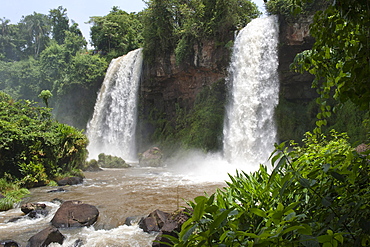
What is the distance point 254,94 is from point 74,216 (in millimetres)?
12579

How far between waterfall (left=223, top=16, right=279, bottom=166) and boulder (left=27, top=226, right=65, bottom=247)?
11.9m

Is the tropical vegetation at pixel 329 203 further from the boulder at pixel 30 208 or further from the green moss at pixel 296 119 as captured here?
the green moss at pixel 296 119

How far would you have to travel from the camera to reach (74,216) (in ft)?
22.7

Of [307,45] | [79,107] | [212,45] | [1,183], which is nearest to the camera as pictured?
[1,183]

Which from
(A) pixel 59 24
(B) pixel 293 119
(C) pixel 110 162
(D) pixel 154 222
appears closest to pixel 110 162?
(C) pixel 110 162

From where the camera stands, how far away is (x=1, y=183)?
1012 cm

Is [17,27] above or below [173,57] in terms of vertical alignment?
above

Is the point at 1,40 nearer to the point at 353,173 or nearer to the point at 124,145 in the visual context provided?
the point at 124,145

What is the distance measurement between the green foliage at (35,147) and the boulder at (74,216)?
5.00 m

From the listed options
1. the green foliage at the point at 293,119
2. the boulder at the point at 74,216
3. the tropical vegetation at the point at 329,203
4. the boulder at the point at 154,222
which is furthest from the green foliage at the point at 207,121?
the tropical vegetation at the point at 329,203

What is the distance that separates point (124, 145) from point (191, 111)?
685cm

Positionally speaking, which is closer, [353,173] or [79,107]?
[353,173]

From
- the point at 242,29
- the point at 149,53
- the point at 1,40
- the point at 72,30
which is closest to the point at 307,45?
the point at 242,29

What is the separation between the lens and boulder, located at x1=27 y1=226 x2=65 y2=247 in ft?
18.0
